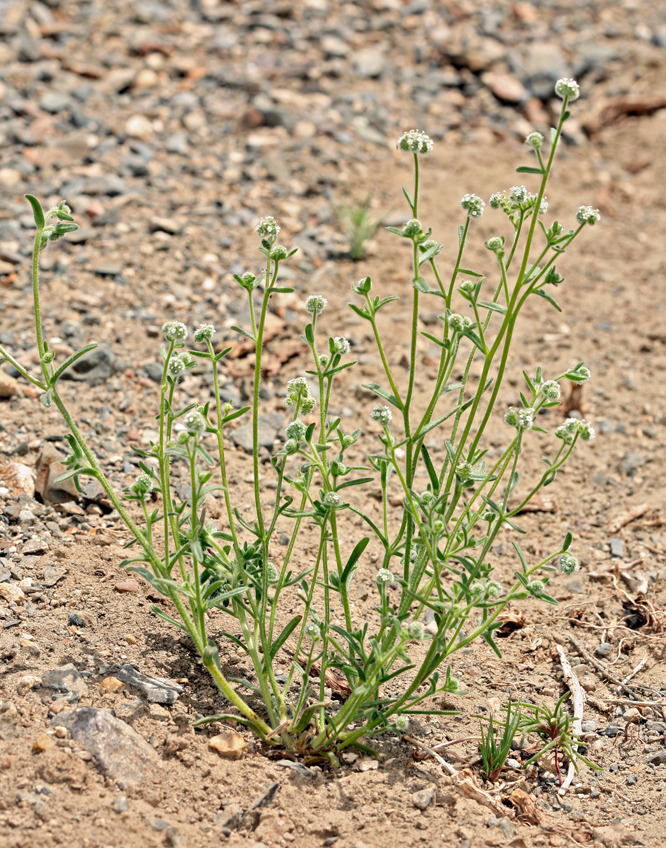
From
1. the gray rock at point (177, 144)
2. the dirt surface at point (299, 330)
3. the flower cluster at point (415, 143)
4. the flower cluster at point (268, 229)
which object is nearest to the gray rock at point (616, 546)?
the dirt surface at point (299, 330)

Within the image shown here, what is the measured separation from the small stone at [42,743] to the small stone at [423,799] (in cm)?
108

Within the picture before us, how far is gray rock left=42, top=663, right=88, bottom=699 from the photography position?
2.68 m

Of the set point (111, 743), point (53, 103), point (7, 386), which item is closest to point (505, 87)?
point (53, 103)

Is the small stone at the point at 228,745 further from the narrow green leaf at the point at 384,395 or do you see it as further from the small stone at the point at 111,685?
the narrow green leaf at the point at 384,395

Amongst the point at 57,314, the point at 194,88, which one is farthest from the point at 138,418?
the point at 194,88

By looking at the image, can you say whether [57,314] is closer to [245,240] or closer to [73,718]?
[245,240]

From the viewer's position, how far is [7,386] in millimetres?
4102

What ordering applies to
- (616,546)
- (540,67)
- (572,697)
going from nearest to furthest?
(572,697), (616,546), (540,67)

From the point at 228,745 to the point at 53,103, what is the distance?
5.31 meters

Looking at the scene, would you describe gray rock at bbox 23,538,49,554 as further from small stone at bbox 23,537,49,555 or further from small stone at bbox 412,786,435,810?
small stone at bbox 412,786,435,810

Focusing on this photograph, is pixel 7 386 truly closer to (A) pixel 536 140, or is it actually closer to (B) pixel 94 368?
(B) pixel 94 368

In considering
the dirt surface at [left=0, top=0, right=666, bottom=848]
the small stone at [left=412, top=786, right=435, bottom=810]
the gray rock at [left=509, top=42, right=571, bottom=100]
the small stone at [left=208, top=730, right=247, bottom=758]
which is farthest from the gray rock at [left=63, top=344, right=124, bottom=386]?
the gray rock at [left=509, top=42, right=571, bottom=100]

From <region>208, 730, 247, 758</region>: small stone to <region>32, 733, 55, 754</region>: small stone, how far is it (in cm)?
48

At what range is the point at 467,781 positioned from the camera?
2.73 m
